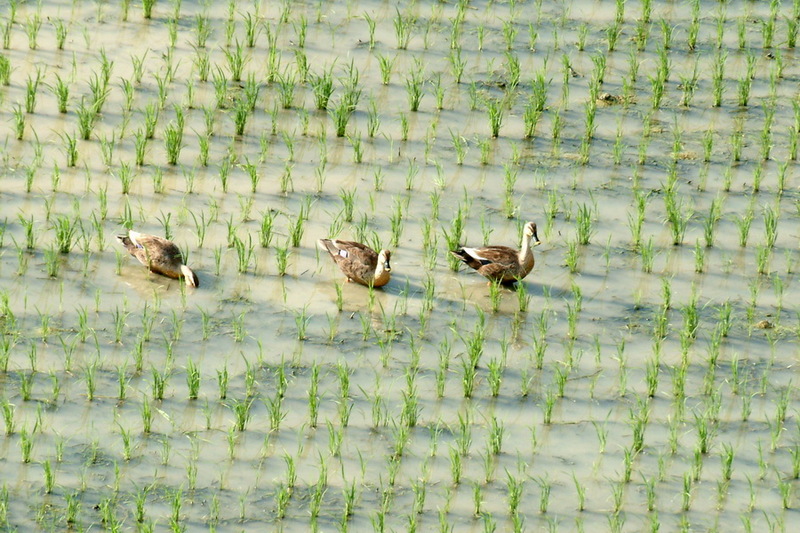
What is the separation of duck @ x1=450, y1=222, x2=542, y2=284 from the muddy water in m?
0.17

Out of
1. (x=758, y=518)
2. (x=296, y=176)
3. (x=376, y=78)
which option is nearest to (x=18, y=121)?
(x=296, y=176)

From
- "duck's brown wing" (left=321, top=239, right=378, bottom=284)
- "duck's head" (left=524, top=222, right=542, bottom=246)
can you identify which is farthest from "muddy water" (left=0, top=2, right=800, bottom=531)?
"duck's head" (left=524, top=222, right=542, bottom=246)

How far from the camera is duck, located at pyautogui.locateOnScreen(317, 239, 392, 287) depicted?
8.88 m

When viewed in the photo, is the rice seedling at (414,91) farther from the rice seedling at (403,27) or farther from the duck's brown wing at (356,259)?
the duck's brown wing at (356,259)

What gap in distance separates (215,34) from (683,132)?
360 centimetres

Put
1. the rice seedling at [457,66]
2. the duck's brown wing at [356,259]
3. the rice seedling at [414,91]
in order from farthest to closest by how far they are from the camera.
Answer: the rice seedling at [457,66]
the rice seedling at [414,91]
the duck's brown wing at [356,259]

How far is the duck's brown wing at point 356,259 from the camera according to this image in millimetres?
8953

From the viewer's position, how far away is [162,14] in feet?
39.7

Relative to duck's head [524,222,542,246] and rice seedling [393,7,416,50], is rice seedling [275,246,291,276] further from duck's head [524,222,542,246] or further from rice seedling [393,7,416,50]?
rice seedling [393,7,416,50]

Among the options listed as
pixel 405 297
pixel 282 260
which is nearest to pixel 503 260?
pixel 405 297

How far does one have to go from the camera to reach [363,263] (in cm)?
895

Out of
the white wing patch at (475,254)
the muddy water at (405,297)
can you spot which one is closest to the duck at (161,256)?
the muddy water at (405,297)

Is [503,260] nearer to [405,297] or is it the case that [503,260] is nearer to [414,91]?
[405,297]

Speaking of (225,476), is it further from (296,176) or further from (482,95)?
(482,95)
